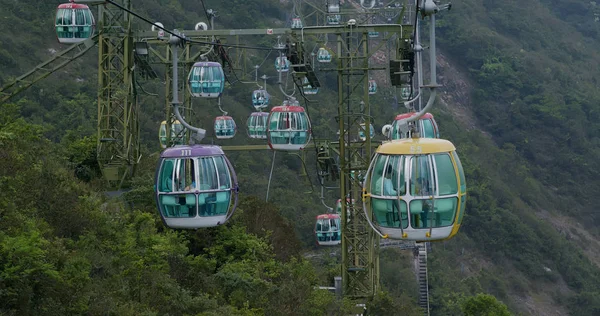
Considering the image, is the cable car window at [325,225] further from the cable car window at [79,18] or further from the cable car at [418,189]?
the cable car at [418,189]

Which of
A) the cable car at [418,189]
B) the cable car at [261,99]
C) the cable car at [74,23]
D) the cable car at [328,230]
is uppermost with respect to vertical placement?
the cable car at [74,23]

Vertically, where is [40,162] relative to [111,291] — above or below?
above

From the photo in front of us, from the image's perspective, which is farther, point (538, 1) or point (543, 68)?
point (538, 1)

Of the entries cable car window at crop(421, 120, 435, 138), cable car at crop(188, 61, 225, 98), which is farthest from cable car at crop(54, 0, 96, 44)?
cable car window at crop(421, 120, 435, 138)

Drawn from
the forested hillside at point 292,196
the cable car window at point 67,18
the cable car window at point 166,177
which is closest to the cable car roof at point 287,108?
the forested hillside at point 292,196

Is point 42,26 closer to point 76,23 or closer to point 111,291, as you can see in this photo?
point 76,23

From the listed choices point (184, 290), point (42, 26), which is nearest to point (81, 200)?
point (184, 290)
